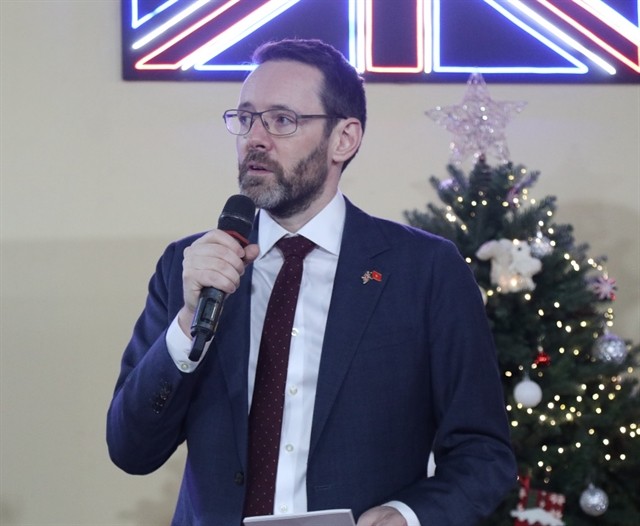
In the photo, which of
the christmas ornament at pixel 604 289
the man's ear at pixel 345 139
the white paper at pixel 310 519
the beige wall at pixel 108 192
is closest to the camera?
the white paper at pixel 310 519

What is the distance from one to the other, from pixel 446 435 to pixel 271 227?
499 mm

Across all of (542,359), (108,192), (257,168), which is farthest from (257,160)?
(108,192)

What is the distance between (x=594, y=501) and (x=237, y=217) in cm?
205

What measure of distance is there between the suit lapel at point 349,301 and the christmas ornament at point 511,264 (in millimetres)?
1450

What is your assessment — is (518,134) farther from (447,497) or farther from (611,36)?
(447,497)

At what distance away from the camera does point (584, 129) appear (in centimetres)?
409

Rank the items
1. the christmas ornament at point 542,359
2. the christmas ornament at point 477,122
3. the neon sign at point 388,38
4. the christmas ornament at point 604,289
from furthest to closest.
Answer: the neon sign at point 388,38, the christmas ornament at point 477,122, the christmas ornament at point 604,289, the christmas ornament at point 542,359

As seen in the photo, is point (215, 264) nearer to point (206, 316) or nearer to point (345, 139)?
point (206, 316)

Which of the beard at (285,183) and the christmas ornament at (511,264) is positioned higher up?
the beard at (285,183)

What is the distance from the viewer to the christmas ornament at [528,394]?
3223 mm

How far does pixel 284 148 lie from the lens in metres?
1.85

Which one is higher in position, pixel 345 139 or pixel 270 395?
pixel 345 139

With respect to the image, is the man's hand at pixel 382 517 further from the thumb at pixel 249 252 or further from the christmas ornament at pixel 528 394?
the christmas ornament at pixel 528 394

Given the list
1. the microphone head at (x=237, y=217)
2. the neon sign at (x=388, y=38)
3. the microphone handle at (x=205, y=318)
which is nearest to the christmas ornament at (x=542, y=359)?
the neon sign at (x=388, y=38)
